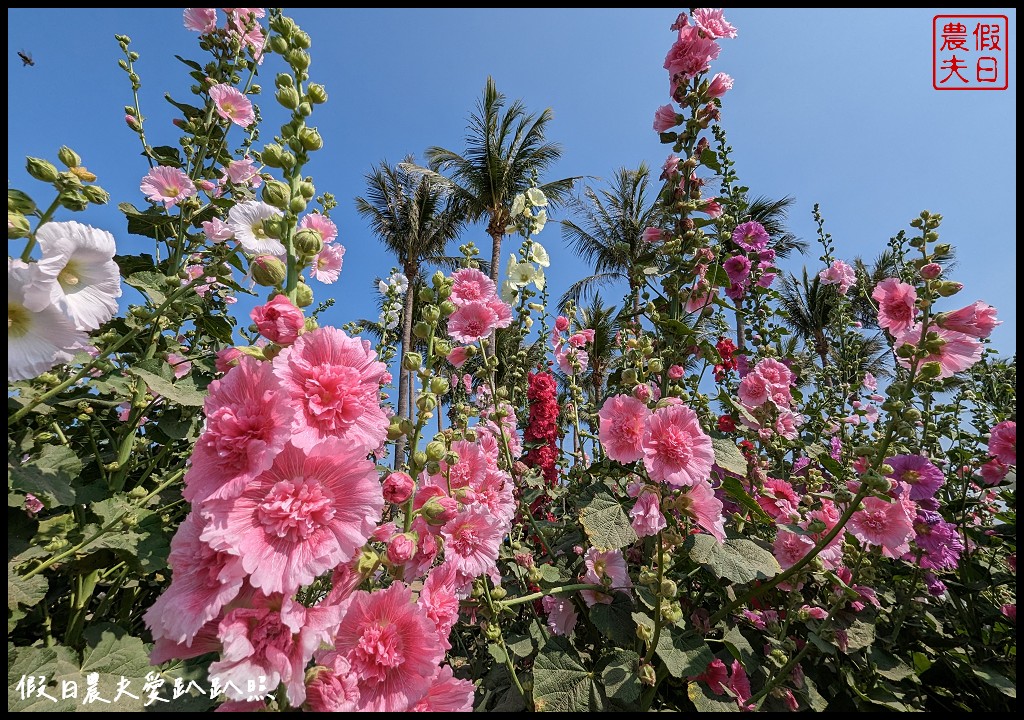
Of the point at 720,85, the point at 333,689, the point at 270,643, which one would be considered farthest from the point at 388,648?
the point at 720,85

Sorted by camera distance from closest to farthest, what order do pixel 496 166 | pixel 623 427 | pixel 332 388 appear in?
1. pixel 332 388
2. pixel 623 427
3. pixel 496 166

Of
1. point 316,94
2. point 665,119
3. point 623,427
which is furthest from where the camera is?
point 665,119

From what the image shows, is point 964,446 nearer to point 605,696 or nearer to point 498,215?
point 605,696

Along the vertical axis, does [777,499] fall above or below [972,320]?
below

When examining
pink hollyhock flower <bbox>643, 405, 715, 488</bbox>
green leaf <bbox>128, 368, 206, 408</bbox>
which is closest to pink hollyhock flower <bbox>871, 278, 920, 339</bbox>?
pink hollyhock flower <bbox>643, 405, 715, 488</bbox>

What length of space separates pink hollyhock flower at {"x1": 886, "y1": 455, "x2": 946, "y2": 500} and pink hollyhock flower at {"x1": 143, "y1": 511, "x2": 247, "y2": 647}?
7.89 feet

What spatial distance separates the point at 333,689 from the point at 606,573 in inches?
39.5

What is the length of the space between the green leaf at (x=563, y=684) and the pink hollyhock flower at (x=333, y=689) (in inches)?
26.0

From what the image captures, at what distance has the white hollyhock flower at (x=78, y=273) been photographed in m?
0.86

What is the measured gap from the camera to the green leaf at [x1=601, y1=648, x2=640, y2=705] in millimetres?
1229

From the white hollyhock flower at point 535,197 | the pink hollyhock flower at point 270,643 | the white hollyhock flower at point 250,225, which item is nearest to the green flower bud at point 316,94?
the white hollyhock flower at point 250,225

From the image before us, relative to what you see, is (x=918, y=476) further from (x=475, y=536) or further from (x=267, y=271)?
(x=267, y=271)

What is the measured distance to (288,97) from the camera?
1.00 meters

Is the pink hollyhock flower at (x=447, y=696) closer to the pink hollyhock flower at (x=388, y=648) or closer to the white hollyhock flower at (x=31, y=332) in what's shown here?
the pink hollyhock flower at (x=388, y=648)
